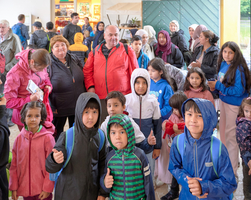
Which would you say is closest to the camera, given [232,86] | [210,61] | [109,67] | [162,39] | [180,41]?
[232,86]

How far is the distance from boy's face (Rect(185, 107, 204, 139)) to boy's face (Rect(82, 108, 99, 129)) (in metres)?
0.66

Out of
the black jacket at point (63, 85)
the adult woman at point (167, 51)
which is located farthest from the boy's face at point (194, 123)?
the adult woman at point (167, 51)

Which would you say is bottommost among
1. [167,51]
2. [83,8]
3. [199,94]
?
[199,94]

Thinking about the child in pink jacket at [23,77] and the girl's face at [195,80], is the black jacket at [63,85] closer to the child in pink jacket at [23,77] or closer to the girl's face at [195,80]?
the child in pink jacket at [23,77]

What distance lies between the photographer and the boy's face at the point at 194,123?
5.85 ft

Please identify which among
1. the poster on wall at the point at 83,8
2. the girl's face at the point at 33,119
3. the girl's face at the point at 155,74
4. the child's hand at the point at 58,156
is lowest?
the child's hand at the point at 58,156

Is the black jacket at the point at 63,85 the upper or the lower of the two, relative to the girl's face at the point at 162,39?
lower

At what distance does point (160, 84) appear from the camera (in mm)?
3350

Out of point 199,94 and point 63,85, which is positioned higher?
point 63,85

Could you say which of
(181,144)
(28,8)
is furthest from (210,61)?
(28,8)

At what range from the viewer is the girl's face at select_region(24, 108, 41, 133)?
8.09ft

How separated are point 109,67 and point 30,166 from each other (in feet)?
5.35

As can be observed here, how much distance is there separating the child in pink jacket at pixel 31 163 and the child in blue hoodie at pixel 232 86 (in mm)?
2164

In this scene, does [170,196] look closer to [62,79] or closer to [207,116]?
[207,116]
